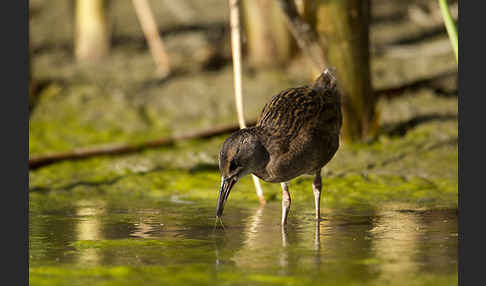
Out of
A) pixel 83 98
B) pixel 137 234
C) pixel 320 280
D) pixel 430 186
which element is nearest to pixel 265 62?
pixel 83 98

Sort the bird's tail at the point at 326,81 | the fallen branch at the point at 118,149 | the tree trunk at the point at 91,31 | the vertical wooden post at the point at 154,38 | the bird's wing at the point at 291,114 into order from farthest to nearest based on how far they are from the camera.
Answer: the tree trunk at the point at 91,31
the vertical wooden post at the point at 154,38
the fallen branch at the point at 118,149
the bird's tail at the point at 326,81
the bird's wing at the point at 291,114

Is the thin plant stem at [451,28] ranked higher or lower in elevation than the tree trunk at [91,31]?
lower

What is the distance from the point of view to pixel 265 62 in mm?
12328

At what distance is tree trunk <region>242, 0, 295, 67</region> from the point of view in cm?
1197

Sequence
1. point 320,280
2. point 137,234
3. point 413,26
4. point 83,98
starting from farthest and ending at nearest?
point 413,26
point 83,98
point 137,234
point 320,280

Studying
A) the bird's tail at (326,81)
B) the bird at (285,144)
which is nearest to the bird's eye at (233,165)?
the bird at (285,144)

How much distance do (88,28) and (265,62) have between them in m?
2.92

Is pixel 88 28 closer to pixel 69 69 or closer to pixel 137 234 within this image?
pixel 69 69

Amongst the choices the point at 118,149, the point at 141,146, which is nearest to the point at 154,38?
the point at 141,146

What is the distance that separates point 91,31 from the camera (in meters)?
13.1

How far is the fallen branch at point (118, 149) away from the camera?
367 inches

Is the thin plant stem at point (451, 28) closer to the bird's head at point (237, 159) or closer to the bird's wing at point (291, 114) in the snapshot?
the bird's head at point (237, 159)

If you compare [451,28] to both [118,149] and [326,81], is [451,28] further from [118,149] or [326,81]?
[118,149]

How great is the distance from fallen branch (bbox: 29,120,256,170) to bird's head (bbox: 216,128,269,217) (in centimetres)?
343
